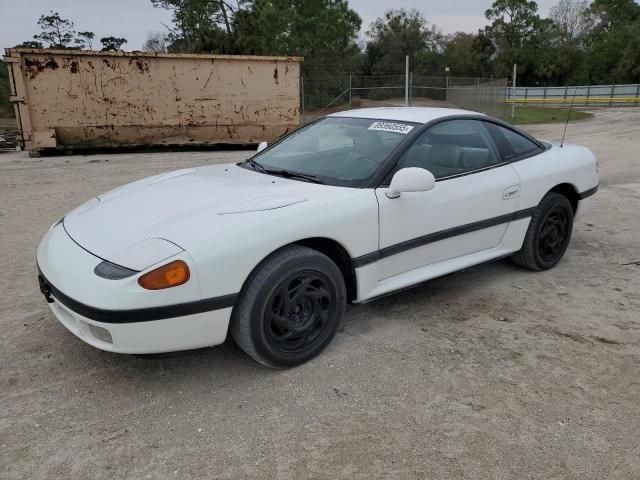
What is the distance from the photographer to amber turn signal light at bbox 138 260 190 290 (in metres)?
2.43

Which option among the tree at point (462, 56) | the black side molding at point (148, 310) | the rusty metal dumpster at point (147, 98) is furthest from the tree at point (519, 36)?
the black side molding at point (148, 310)

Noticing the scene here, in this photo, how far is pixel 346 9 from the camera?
28531 millimetres

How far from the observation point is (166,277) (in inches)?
96.3

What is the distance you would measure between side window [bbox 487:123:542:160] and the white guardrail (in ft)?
118

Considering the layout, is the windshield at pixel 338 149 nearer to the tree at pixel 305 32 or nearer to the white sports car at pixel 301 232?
the white sports car at pixel 301 232

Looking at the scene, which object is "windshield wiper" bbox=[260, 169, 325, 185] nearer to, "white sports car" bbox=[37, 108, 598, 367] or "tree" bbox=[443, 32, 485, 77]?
"white sports car" bbox=[37, 108, 598, 367]

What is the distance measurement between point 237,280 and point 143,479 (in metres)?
0.96

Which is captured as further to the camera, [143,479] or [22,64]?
[22,64]

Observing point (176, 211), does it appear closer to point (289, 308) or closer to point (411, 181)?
point (289, 308)

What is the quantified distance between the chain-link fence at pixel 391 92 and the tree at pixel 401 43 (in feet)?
116

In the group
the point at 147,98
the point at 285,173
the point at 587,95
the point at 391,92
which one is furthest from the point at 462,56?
the point at 285,173

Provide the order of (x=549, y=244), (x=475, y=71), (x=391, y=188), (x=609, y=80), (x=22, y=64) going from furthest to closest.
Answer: (x=475, y=71) → (x=609, y=80) → (x=22, y=64) → (x=549, y=244) → (x=391, y=188)

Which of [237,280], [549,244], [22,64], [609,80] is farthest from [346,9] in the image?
[609,80]

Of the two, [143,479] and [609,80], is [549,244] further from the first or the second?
[609,80]
